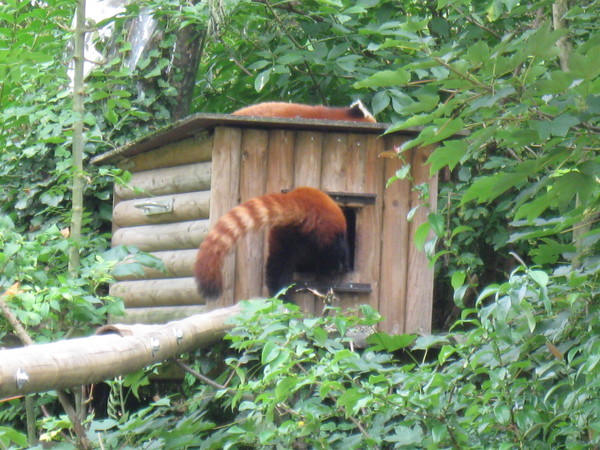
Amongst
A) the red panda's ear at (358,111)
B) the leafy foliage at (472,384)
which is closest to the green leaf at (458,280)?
the leafy foliage at (472,384)

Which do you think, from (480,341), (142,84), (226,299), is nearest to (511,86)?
(480,341)

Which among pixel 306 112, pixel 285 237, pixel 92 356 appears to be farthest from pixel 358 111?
pixel 92 356

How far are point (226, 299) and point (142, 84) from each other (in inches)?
109

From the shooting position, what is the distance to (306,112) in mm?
6219

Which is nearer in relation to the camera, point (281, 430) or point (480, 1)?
point (281, 430)

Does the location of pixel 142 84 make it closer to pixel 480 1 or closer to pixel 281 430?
pixel 480 1

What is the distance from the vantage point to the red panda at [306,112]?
6.16 metres

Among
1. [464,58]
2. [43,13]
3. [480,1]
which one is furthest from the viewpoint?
[480,1]

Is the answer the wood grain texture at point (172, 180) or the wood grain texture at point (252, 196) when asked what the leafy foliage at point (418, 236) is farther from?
the wood grain texture at point (252, 196)

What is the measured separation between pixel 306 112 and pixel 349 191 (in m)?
1.03

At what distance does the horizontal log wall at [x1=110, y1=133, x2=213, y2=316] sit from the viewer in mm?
5531

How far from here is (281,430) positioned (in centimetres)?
376

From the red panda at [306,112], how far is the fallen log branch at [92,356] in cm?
219

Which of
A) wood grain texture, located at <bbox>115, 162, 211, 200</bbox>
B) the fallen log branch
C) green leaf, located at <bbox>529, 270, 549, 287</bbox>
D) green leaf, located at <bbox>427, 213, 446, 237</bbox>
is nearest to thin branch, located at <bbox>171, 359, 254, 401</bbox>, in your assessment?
the fallen log branch
